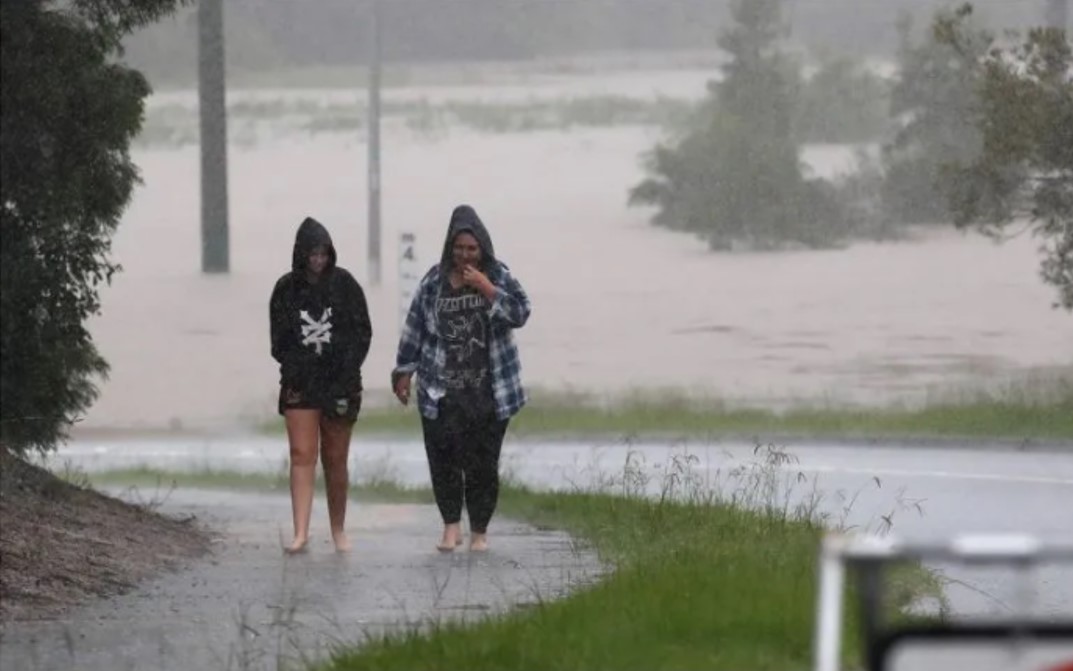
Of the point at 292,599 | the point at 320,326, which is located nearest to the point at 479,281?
the point at 320,326

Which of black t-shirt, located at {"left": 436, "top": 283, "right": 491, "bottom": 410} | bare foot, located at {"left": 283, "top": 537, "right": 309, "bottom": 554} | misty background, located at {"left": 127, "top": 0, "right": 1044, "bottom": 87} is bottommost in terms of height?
bare foot, located at {"left": 283, "top": 537, "right": 309, "bottom": 554}

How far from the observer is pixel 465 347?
1313 centimetres

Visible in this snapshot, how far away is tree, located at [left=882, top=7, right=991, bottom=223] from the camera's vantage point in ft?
134

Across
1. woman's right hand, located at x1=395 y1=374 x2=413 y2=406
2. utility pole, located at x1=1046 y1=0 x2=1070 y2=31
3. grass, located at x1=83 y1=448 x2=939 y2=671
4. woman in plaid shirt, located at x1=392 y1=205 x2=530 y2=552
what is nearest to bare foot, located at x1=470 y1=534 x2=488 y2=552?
woman in plaid shirt, located at x1=392 y1=205 x2=530 y2=552

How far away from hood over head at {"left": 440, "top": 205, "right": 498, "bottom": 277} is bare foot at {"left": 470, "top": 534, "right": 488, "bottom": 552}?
1349 millimetres

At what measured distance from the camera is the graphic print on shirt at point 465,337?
515 inches

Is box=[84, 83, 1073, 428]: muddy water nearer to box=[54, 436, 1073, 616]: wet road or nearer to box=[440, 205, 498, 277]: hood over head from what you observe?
box=[54, 436, 1073, 616]: wet road

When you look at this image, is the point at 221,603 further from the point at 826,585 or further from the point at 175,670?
the point at 826,585

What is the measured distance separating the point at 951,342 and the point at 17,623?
31.7 meters

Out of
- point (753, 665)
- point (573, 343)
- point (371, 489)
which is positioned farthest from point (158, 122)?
point (753, 665)

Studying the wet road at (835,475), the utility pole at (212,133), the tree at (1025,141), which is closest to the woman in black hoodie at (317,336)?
the wet road at (835,475)

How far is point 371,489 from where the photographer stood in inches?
811

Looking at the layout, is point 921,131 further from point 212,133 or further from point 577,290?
point 212,133

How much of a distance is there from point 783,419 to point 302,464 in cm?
1760
